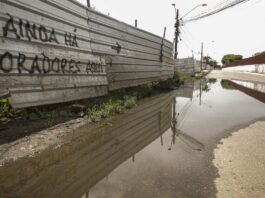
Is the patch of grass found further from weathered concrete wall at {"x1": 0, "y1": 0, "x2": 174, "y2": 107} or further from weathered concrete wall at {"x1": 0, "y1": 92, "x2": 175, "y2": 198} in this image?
weathered concrete wall at {"x1": 0, "y1": 0, "x2": 174, "y2": 107}

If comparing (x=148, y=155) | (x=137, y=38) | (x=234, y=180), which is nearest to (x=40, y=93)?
(x=148, y=155)

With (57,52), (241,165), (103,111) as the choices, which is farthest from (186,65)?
(241,165)

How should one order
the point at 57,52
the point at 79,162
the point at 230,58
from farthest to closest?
the point at 230,58 → the point at 57,52 → the point at 79,162

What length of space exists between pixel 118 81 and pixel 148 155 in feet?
18.5

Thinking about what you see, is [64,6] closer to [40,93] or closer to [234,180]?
[40,93]

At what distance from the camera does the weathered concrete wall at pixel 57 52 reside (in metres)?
4.58

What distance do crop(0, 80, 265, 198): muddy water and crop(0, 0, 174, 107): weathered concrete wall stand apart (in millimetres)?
1451

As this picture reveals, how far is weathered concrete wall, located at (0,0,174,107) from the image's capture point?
458cm

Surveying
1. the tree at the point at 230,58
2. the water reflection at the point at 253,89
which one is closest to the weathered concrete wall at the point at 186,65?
the water reflection at the point at 253,89

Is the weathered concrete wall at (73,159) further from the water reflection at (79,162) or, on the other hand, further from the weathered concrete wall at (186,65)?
the weathered concrete wall at (186,65)

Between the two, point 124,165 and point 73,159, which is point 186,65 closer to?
point 124,165

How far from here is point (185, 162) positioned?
11.8 ft

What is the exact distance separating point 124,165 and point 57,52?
3626 millimetres

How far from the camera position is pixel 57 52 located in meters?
5.80
